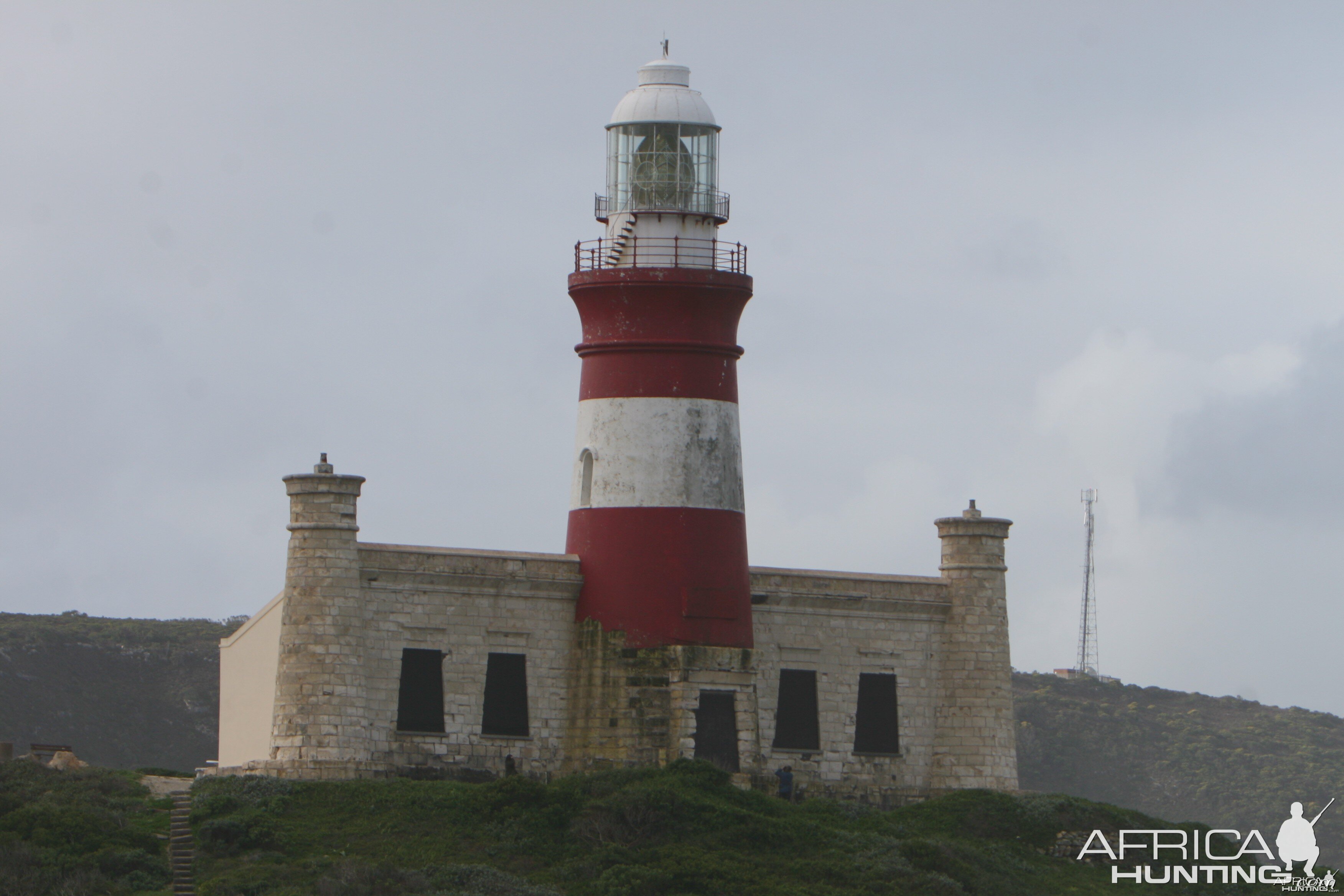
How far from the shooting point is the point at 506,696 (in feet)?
109

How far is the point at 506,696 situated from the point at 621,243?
7.56 m

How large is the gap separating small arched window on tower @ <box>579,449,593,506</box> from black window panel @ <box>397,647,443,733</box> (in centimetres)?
358

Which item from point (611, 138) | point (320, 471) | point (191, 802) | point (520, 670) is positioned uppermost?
point (611, 138)

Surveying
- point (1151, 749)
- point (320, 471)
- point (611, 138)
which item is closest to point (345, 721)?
point (320, 471)

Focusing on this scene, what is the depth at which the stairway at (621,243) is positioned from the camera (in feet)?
111

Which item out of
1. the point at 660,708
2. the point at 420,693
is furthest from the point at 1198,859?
the point at 420,693

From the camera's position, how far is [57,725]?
191 feet

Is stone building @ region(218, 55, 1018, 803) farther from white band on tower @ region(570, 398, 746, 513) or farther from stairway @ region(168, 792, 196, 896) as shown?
stairway @ region(168, 792, 196, 896)

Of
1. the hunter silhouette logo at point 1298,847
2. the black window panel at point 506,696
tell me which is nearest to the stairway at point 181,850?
the black window panel at point 506,696

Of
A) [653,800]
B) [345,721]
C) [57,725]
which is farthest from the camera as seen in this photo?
[57,725]

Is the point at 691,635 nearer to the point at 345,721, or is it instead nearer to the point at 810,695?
the point at 810,695

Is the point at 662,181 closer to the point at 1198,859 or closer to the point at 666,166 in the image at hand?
the point at 666,166

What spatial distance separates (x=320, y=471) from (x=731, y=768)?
799cm

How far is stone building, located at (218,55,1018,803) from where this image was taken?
31984 mm
